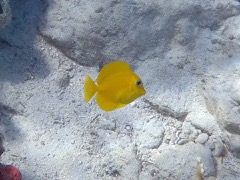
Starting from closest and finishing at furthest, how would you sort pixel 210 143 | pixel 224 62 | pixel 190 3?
pixel 210 143, pixel 224 62, pixel 190 3

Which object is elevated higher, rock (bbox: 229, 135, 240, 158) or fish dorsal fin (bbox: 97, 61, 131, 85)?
fish dorsal fin (bbox: 97, 61, 131, 85)

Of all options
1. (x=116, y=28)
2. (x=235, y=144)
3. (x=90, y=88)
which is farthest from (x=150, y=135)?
(x=90, y=88)

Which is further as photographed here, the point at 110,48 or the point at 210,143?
the point at 110,48


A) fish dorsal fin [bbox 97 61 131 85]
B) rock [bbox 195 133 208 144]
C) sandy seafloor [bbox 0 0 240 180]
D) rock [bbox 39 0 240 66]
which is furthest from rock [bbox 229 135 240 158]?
fish dorsal fin [bbox 97 61 131 85]

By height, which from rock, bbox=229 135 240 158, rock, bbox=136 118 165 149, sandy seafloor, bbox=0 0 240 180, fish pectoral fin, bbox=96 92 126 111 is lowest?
rock, bbox=229 135 240 158

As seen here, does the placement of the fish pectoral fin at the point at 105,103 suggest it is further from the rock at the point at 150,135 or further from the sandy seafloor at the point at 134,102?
the rock at the point at 150,135

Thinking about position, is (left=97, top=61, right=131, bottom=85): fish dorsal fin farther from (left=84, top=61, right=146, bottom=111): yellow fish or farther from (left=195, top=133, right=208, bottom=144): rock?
(left=195, top=133, right=208, bottom=144): rock

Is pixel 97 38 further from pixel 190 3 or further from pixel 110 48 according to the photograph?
pixel 190 3

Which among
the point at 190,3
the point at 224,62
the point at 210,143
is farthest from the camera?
the point at 190,3

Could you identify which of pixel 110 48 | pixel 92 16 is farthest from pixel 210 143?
pixel 92 16
